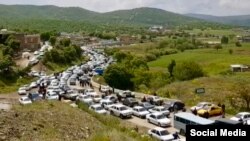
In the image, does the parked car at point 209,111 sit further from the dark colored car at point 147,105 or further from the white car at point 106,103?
the white car at point 106,103

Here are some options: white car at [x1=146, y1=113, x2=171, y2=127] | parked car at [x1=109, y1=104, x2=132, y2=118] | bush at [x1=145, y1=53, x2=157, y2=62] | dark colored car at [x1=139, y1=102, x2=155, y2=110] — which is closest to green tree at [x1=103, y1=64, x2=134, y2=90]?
dark colored car at [x1=139, y1=102, x2=155, y2=110]

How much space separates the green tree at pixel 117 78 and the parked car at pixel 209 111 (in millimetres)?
29540

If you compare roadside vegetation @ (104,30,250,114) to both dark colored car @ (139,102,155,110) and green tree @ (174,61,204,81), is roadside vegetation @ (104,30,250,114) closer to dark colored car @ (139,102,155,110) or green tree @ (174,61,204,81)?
green tree @ (174,61,204,81)

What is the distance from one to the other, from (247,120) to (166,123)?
6306 mm

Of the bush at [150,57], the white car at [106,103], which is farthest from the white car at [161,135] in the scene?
the bush at [150,57]

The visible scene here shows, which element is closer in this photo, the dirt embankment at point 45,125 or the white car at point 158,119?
the dirt embankment at point 45,125

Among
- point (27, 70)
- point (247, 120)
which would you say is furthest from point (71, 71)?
point (247, 120)

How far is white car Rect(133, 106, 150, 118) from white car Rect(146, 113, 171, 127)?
5.37 feet

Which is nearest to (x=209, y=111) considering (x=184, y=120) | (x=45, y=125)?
(x=184, y=120)

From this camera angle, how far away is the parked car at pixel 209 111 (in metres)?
34.7

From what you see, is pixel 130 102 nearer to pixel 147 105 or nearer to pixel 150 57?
pixel 147 105

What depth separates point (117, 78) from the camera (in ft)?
213

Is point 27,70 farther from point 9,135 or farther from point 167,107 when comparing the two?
point 9,135

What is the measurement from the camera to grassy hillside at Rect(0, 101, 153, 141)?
16484 mm
